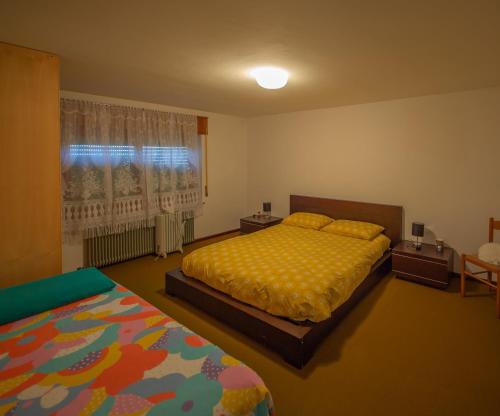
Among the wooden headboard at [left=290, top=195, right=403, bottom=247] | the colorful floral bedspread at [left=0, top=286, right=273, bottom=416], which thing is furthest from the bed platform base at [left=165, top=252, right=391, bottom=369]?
the wooden headboard at [left=290, top=195, right=403, bottom=247]

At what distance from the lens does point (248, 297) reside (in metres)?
2.47

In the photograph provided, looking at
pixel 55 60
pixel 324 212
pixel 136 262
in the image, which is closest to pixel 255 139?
pixel 324 212

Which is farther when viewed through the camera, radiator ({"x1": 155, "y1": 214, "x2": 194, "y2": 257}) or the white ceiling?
radiator ({"x1": 155, "y1": 214, "x2": 194, "y2": 257})

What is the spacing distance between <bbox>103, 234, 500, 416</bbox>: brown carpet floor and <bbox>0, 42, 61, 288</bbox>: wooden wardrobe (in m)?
1.25

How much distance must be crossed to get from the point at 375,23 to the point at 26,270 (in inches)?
120

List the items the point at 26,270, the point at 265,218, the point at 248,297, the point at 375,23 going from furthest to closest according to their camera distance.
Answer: the point at 265,218
the point at 248,297
the point at 26,270
the point at 375,23

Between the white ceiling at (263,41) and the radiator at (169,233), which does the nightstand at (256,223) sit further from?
the white ceiling at (263,41)

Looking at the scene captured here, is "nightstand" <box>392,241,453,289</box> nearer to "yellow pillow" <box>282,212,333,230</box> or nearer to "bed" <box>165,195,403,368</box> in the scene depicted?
"bed" <box>165,195,403,368</box>

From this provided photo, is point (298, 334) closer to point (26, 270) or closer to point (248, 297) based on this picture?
point (248, 297)

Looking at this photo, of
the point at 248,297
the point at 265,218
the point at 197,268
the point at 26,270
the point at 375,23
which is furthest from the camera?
the point at 265,218

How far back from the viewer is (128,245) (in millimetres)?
4184

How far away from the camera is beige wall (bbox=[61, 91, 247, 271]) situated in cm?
523

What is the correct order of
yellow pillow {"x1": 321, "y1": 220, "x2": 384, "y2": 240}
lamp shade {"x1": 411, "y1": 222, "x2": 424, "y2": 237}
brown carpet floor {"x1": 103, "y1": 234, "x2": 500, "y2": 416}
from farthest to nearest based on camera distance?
yellow pillow {"x1": 321, "y1": 220, "x2": 384, "y2": 240} → lamp shade {"x1": 411, "y1": 222, "x2": 424, "y2": 237} → brown carpet floor {"x1": 103, "y1": 234, "x2": 500, "y2": 416}

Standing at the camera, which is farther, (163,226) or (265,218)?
(265,218)
